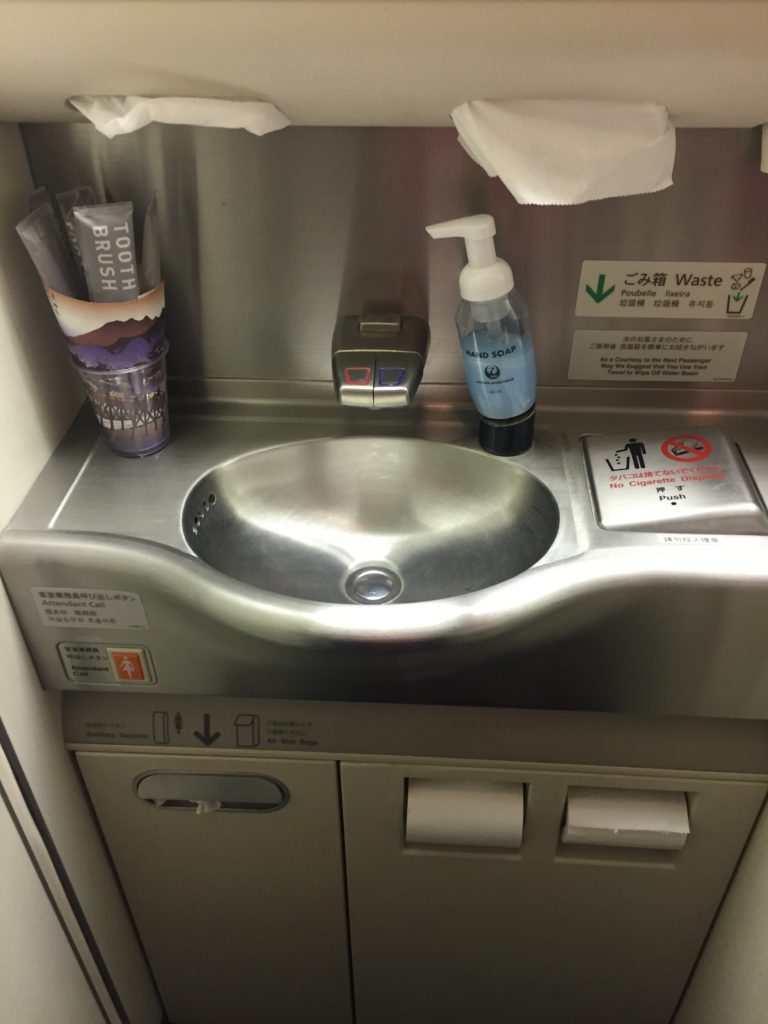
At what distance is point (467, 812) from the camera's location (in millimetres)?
826

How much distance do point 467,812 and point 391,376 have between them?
0.43 m

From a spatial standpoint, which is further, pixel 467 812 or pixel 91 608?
pixel 467 812

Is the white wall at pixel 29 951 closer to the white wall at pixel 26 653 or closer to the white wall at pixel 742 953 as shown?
the white wall at pixel 26 653

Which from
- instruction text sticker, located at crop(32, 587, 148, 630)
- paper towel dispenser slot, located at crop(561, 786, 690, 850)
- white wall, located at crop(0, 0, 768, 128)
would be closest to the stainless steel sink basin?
instruction text sticker, located at crop(32, 587, 148, 630)

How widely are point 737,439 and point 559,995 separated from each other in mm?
695

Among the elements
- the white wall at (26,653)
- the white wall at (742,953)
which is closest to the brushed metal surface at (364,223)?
the white wall at (26,653)

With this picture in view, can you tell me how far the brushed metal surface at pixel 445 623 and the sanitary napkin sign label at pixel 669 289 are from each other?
183 millimetres

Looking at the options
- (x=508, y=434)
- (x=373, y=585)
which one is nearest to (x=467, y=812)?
(x=373, y=585)

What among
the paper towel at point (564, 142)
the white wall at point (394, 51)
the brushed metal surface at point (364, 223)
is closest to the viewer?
the white wall at point (394, 51)

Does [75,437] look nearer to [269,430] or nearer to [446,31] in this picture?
[269,430]

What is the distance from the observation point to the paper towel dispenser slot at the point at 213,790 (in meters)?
0.84

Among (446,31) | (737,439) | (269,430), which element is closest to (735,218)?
(737,439)

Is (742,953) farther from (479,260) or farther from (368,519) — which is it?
(479,260)

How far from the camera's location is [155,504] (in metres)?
0.78
